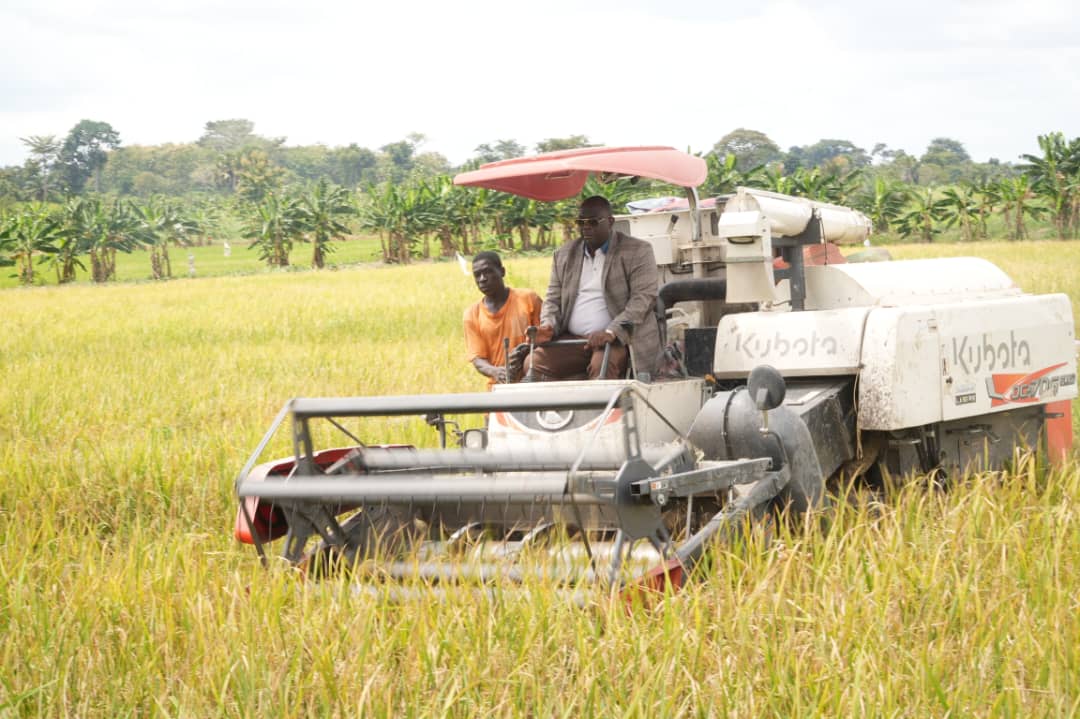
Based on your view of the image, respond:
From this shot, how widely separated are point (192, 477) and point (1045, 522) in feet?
14.6

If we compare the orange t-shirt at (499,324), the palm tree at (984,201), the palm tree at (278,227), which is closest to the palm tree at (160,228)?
the palm tree at (278,227)

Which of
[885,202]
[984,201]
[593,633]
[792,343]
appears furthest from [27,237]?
[593,633]

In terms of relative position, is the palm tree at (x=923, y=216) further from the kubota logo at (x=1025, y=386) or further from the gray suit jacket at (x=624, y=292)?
the gray suit jacket at (x=624, y=292)

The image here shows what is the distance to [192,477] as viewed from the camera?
22.4ft

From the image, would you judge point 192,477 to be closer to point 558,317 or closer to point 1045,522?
point 558,317

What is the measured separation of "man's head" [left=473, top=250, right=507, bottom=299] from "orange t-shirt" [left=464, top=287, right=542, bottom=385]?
9 centimetres

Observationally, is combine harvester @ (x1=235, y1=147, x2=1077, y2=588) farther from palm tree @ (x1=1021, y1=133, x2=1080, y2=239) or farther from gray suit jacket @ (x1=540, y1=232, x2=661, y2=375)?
palm tree @ (x1=1021, y1=133, x2=1080, y2=239)

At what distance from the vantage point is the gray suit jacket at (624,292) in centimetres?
582

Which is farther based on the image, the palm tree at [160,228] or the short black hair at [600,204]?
the palm tree at [160,228]

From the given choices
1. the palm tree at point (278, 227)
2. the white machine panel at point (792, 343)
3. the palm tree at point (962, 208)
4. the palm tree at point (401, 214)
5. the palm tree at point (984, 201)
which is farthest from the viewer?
the palm tree at point (278, 227)

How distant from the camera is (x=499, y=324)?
708cm

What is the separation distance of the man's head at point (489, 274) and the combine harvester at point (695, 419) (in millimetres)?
798

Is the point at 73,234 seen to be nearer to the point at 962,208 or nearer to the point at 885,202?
the point at 885,202

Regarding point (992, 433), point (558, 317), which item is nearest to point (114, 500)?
point (558, 317)
